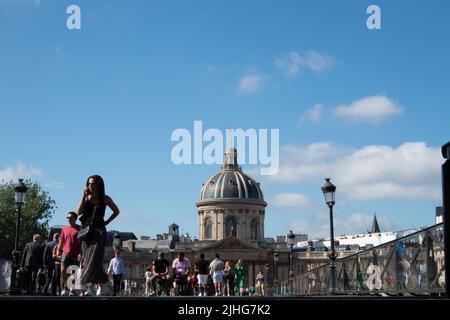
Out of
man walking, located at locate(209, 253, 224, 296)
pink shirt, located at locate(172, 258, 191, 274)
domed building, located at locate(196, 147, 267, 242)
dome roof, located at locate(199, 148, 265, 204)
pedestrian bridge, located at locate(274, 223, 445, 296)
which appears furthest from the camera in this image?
dome roof, located at locate(199, 148, 265, 204)

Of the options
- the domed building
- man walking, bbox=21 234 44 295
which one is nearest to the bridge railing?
man walking, bbox=21 234 44 295

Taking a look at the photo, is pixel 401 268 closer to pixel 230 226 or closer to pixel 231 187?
pixel 230 226

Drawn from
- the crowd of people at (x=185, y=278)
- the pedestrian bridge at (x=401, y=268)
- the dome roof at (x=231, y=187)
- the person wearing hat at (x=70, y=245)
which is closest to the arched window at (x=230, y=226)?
the dome roof at (x=231, y=187)

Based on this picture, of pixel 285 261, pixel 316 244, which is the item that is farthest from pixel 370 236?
pixel 285 261

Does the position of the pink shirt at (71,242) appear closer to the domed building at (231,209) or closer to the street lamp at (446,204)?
the street lamp at (446,204)

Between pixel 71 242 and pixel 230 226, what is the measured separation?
11948 centimetres

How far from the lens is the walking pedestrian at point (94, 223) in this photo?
9.12 m

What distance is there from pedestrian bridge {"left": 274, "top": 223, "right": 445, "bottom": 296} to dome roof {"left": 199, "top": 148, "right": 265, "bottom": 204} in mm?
109418

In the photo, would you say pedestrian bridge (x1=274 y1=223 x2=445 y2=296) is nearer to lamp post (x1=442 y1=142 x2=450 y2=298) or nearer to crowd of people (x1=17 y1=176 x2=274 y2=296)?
crowd of people (x1=17 y1=176 x2=274 y2=296)

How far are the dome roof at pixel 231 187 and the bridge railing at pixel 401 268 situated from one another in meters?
109

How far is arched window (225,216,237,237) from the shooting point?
424ft

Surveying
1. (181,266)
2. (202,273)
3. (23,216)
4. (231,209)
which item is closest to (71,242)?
(181,266)

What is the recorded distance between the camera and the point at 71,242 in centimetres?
1172

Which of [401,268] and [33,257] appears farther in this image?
[33,257]
